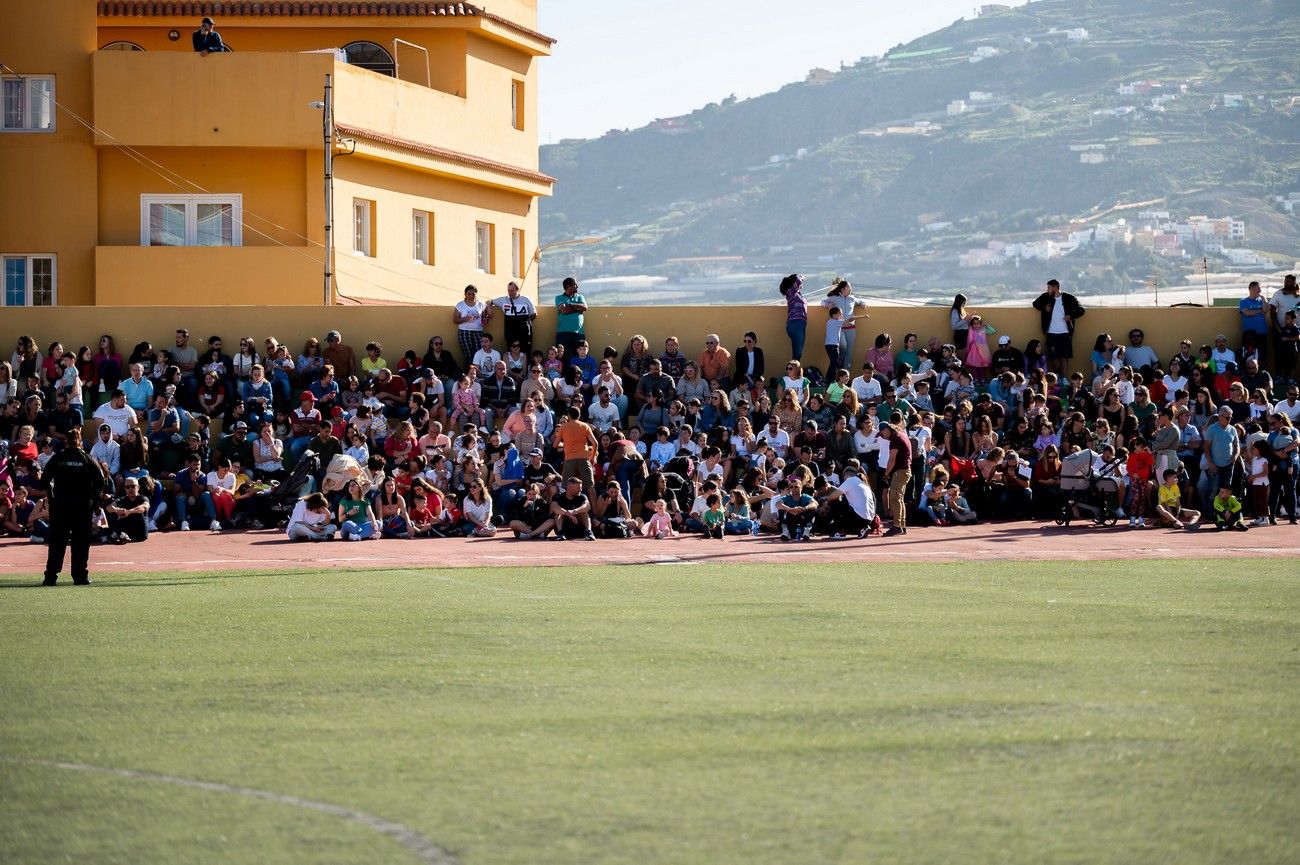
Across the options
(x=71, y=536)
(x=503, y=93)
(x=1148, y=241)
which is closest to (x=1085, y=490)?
(x=71, y=536)

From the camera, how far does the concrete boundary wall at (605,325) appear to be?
93.7 ft

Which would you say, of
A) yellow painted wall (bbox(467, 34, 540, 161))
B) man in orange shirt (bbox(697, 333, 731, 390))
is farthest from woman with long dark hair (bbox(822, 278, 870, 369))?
yellow painted wall (bbox(467, 34, 540, 161))

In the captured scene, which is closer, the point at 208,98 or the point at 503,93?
the point at 208,98

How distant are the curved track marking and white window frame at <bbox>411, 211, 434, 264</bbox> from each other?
1143 inches

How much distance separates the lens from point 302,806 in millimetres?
8008

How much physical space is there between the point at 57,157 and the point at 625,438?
14.9 meters

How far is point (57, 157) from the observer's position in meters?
33.5

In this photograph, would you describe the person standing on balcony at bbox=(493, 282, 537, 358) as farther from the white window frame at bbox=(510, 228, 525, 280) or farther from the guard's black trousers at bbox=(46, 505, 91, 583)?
the white window frame at bbox=(510, 228, 525, 280)

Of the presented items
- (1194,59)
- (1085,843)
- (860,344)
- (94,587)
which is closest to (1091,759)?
(1085,843)

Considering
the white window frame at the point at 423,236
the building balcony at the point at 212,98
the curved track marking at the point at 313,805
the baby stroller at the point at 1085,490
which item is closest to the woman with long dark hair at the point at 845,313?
the baby stroller at the point at 1085,490

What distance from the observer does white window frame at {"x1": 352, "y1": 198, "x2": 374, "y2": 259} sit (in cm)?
3534

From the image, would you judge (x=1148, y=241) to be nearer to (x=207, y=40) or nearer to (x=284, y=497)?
(x=207, y=40)

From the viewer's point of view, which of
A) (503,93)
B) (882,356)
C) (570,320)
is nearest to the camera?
(882,356)

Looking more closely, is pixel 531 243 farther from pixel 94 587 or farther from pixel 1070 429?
pixel 94 587
